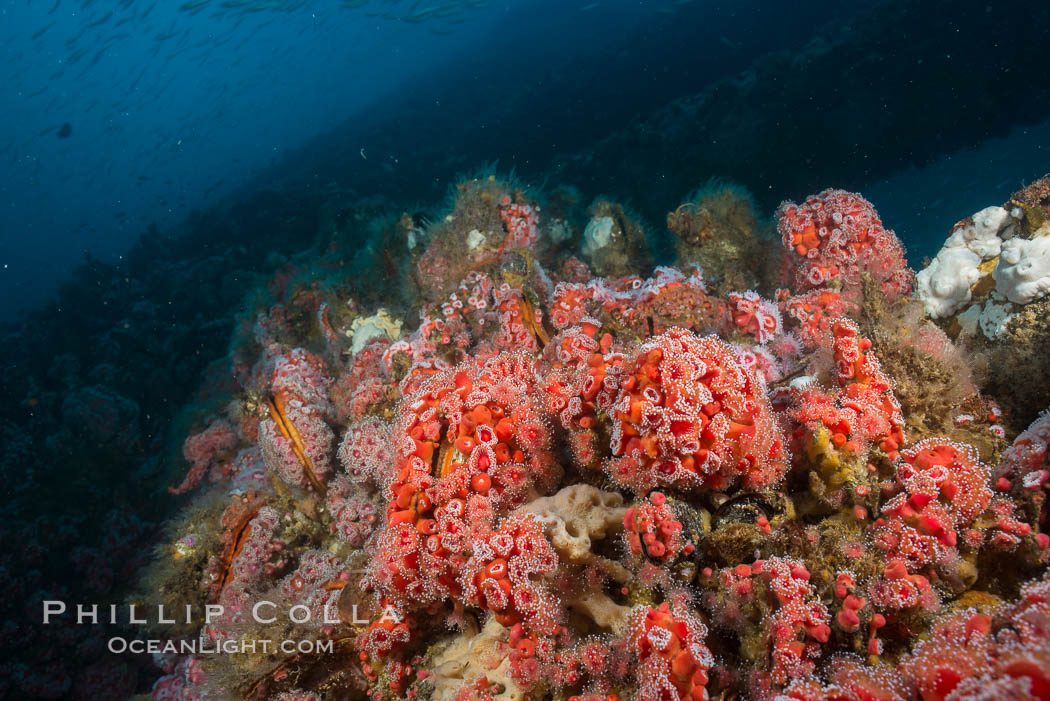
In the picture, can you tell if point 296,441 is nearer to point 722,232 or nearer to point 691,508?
point 691,508

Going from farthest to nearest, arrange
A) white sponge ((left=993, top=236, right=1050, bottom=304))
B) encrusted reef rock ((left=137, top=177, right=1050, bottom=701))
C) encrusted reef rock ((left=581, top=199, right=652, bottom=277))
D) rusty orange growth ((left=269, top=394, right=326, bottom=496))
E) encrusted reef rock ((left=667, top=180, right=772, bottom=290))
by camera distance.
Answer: encrusted reef rock ((left=581, top=199, right=652, bottom=277)) → encrusted reef rock ((left=667, top=180, right=772, bottom=290)) → rusty orange growth ((left=269, top=394, right=326, bottom=496)) → white sponge ((left=993, top=236, right=1050, bottom=304)) → encrusted reef rock ((left=137, top=177, right=1050, bottom=701))

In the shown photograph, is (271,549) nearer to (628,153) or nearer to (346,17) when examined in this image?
(628,153)

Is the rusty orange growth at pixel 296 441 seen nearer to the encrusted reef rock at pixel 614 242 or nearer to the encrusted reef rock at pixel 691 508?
the encrusted reef rock at pixel 691 508

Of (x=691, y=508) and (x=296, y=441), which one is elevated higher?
(x=691, y=508)

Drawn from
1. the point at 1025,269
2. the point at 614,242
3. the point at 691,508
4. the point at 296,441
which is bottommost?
the point at 614,242

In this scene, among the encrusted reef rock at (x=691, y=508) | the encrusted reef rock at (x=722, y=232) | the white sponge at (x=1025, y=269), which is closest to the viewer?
the encrusted reef rock at (x=691, y=508)

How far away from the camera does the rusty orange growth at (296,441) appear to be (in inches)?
211

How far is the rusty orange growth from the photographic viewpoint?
537 cm

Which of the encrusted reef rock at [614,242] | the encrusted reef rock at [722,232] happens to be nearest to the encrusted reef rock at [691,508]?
the encrusted reef rock at [722,232]

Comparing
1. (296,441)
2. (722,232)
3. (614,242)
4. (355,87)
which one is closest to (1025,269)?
(722,232)

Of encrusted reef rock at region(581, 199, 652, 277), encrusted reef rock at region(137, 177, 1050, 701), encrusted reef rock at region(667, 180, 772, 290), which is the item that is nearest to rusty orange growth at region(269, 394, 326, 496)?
encrusted reef rock at region(137, 177, 1050, 701)

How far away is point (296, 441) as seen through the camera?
540 centimetres

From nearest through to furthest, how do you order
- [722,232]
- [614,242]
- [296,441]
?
[296,441] → [722,232] → [614,242]

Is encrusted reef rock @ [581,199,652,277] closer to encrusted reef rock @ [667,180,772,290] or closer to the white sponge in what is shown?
encrusted reef rock @ [667,180,772,290]
